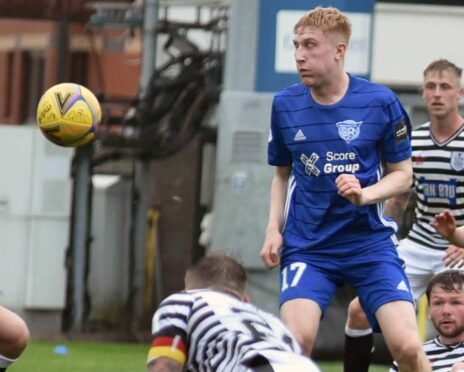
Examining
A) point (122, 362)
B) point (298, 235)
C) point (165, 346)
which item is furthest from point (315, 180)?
point (122, 362)

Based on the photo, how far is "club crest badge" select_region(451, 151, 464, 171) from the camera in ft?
30.8

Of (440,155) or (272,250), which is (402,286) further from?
(440,155)

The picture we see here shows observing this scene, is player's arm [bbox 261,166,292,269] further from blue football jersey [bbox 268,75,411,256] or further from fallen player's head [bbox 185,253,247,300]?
fallen player's head [bbox 185,253,247,300]

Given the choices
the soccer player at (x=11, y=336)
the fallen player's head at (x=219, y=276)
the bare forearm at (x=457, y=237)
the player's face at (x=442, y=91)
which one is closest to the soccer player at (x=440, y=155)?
the player's face at (x=442, y=91)

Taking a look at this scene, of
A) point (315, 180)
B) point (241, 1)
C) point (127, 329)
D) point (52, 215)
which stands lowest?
point (127, 329)

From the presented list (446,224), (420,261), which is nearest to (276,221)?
(446,224)

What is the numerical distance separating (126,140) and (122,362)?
3.00 metres

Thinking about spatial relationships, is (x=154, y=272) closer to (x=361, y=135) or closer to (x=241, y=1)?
(x=241, y=1)

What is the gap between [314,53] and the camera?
7.82m

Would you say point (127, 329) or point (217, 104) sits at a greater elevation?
point (217, 104)

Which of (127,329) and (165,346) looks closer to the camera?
(165,346)

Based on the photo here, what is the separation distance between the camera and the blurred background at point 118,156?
1479 cm

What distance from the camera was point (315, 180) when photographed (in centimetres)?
789

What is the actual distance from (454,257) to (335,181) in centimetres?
173
